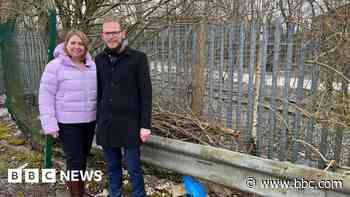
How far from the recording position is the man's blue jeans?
11.2 ft

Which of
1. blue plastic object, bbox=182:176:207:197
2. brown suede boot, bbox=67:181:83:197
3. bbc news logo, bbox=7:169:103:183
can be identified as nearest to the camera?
blue plastic object, bbox=182:176:207:197

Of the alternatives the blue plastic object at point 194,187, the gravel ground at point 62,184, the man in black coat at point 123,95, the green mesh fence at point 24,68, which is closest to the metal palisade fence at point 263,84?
the blue plastic object at point 194,187

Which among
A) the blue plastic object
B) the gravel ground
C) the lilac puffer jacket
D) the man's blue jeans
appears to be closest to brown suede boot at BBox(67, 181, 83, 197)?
the gravel ground

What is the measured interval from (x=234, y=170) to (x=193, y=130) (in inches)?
43.1

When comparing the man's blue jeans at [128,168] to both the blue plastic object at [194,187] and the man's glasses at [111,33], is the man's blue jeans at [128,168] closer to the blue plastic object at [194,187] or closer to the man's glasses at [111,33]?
the blue plastic object at [194,187]

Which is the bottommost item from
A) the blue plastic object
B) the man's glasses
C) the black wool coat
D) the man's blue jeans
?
the blue plastic object

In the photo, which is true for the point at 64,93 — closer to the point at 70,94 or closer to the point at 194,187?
the point at 70,94

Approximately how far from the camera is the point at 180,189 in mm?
3773

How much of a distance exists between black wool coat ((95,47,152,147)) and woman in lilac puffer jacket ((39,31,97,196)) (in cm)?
26

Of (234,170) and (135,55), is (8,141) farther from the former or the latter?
(234,170)

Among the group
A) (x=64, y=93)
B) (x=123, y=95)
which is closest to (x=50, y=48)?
(x=64, y=93)

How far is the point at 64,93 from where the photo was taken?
11.2 ft

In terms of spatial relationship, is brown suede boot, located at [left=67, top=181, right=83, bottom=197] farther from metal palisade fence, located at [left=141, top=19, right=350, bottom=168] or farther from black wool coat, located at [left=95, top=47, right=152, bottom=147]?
metal palisade fence, located at [left=141, top=19, right=350, bottom=168]

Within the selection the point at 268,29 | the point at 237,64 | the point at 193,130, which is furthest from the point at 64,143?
the point at 268,29
